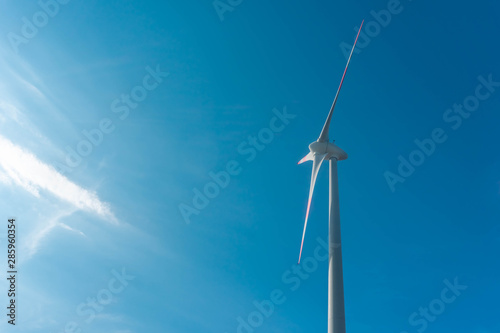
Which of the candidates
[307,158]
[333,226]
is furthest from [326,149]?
[333,226]

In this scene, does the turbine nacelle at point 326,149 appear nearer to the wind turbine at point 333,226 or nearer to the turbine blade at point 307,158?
the wind turbine at point 333,226

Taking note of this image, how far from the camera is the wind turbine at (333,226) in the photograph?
26453 millimetres

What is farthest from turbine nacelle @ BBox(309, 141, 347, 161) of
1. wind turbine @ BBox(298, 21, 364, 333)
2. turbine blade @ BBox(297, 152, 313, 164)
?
turbine blade @ BBox(297, 152, 313, 164)

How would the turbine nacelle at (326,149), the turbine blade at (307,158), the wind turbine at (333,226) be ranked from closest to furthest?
the wind turbine at (333,226) < the turbine nacelle at (326,149) < the turbine blade at (307,158)

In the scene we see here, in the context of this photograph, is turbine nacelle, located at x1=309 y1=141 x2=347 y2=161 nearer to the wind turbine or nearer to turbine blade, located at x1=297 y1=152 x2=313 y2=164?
the wind turbine

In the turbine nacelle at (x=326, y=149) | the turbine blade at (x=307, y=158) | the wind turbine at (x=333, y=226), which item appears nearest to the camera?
the wind turbine at (x=333, y=226)

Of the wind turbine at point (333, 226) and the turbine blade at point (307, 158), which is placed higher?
the turbine blade at point (307, 158)

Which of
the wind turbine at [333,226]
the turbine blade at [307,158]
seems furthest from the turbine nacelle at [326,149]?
the turbine blade at [307,158]

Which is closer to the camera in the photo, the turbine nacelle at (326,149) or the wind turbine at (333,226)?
the wind turbine at (333,226)

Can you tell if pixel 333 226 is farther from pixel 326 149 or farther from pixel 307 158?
pixel 307 158

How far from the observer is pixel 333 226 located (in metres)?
30.8

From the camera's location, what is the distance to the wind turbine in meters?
26.5

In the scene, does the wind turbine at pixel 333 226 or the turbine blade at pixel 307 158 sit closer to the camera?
the wind turbine at pixel 333 226

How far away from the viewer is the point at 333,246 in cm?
2952
